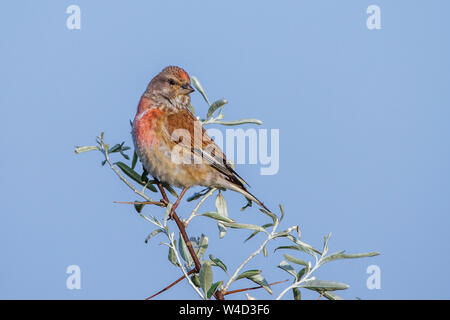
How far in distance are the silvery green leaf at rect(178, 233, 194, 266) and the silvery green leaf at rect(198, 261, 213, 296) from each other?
44cm

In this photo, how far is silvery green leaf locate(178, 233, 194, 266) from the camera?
349 cm

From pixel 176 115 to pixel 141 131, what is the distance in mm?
376

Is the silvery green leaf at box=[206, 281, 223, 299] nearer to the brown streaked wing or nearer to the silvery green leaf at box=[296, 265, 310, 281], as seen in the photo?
the silvery green leaf at box=[296, 265, 310, 281]

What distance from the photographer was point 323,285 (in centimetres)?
315

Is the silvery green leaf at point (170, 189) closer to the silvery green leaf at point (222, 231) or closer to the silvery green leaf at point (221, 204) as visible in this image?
the silvery green leaf at point (221, 204)

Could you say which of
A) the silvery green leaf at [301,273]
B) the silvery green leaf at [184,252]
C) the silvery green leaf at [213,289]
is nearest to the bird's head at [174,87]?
the silvery green leaf at [184,252]

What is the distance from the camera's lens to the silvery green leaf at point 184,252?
349 cm

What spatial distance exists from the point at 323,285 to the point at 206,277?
0.65 meters

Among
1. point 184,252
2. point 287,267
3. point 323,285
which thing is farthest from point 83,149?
point 323,285

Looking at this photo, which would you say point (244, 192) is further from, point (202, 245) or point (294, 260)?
point (294, 260)

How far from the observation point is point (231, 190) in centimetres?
483

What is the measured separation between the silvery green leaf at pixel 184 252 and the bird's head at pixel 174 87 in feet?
6.80

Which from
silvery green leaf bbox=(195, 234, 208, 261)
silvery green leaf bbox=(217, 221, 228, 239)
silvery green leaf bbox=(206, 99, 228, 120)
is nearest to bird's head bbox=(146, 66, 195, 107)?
silvery green leaf bbox=(206, 99, 228, 120)
